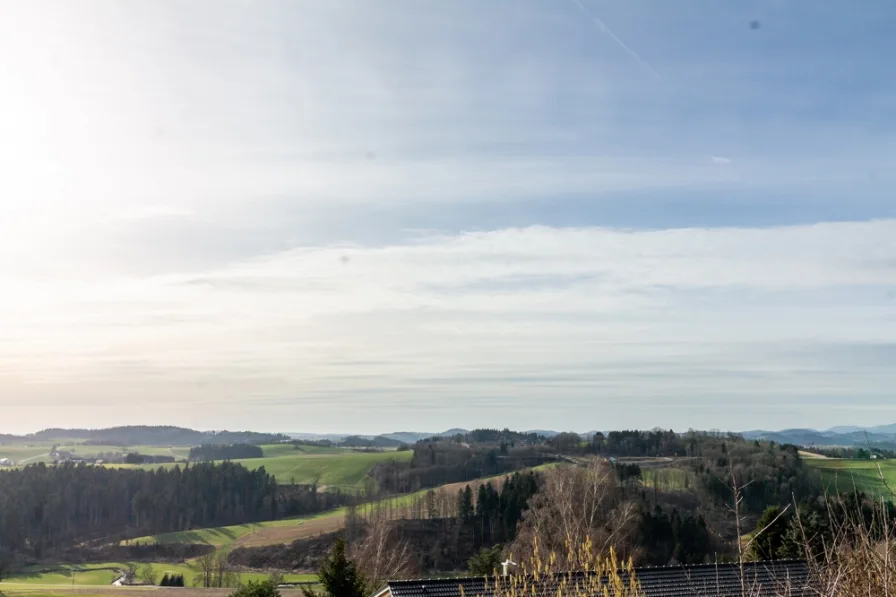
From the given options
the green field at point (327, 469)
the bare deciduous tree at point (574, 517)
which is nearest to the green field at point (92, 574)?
the bare deciduous tree at point (574, 517)

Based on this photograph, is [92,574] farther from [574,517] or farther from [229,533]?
[574,517]

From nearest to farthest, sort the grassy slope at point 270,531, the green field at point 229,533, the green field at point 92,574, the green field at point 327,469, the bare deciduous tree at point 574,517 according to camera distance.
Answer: the bare deciduous tree at point 574,517, the green field at point 92,574, the grassy slope at point 270,531, the green field at point 229,533, the green field at point 327,469

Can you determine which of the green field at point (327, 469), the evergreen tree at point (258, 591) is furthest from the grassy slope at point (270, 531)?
the evergreen tree at point (258, 591)

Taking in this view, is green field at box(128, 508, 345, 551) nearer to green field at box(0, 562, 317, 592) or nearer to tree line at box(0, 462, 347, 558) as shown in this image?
tree line at box(0, 462, 347, 558)

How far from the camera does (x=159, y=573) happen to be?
85.6 metres

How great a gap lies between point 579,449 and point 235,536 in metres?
59.9

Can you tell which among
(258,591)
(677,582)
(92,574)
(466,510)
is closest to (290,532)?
(92,574)

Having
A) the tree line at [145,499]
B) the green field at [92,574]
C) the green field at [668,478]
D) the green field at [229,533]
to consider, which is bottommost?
the green field at [92,574]

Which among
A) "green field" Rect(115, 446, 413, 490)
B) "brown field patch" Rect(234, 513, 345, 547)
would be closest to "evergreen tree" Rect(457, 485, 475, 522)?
"brown field patch" Rect(234, 513, 345, 547)

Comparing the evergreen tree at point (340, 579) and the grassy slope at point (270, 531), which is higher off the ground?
the evergreen tree at point (340, 579)

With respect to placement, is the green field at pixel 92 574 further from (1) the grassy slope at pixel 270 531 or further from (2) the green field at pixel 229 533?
(2) the green field at pixel 229 533

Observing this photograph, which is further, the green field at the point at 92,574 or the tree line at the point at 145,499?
the tree line at the point at 145,499

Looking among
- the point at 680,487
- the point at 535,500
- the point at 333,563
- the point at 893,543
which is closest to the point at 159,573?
the point at 535,500

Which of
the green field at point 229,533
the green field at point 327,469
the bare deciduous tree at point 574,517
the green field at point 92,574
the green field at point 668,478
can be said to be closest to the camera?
the bare deciduous tree at point 574,517
